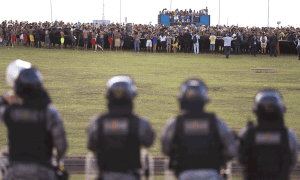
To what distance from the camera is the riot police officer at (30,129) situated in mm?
2932

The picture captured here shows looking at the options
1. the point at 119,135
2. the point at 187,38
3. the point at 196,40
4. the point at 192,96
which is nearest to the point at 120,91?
the point at 119,135

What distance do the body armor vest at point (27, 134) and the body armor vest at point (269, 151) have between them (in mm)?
1677

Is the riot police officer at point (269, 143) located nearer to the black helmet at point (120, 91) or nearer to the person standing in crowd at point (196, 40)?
the black helmet at point (120, 91)

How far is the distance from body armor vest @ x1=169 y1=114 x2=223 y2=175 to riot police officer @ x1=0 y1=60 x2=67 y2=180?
101cm

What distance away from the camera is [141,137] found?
9.58 feet

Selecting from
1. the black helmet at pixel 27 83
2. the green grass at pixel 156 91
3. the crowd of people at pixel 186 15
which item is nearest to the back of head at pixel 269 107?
the black helmet at pixel 27 83

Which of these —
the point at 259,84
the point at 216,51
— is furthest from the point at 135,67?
the point at 216,51

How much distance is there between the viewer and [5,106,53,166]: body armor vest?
2.93 m

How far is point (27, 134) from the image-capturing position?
294 centimetres

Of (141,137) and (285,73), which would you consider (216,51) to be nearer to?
(285,73)

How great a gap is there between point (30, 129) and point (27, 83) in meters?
0.37

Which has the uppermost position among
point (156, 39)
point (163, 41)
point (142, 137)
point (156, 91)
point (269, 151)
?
point (156, 39)

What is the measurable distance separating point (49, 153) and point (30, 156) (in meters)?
0.16

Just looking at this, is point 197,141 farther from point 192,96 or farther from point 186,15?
point 186,15
